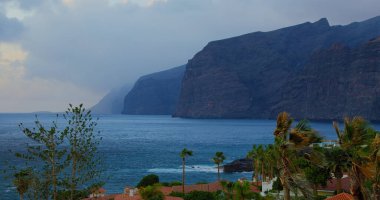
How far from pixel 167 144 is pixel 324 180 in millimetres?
135942

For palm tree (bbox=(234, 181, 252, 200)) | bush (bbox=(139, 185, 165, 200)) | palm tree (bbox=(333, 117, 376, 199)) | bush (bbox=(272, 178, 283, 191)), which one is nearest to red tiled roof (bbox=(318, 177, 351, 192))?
bush (bbox=(272, 178, 283, 191))

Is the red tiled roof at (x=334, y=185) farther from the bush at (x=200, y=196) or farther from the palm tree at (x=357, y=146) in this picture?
the palm tree at (x=357, y=146)

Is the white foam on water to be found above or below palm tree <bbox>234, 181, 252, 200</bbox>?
below

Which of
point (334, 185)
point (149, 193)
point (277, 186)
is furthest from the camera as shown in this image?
point (334, 185)

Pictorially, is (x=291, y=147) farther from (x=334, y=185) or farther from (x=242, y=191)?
(x=334, y=185)

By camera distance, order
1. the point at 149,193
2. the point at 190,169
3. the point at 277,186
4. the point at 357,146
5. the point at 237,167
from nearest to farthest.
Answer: the point at 357,146 < the point at 149,193 < the point at 277,186 < the point at 237,167 < the point at 190,169

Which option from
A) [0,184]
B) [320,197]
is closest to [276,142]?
[320,197]

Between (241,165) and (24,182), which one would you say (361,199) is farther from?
(241,165)

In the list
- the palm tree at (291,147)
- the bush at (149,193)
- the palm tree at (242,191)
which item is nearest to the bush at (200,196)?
the bush at (149,193)

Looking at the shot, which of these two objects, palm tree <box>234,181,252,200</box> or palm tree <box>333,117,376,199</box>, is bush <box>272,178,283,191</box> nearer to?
palm tree <box>234,181,252,200</box>

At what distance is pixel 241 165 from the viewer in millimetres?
108188

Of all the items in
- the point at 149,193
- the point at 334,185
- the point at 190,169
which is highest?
the point at 149,193

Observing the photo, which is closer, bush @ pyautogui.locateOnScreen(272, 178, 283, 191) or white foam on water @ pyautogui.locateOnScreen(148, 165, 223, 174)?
bush @ pyautogui.locateOnScreen(272, 178, 283, 191)

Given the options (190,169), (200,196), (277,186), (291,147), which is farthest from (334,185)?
(190,169)
